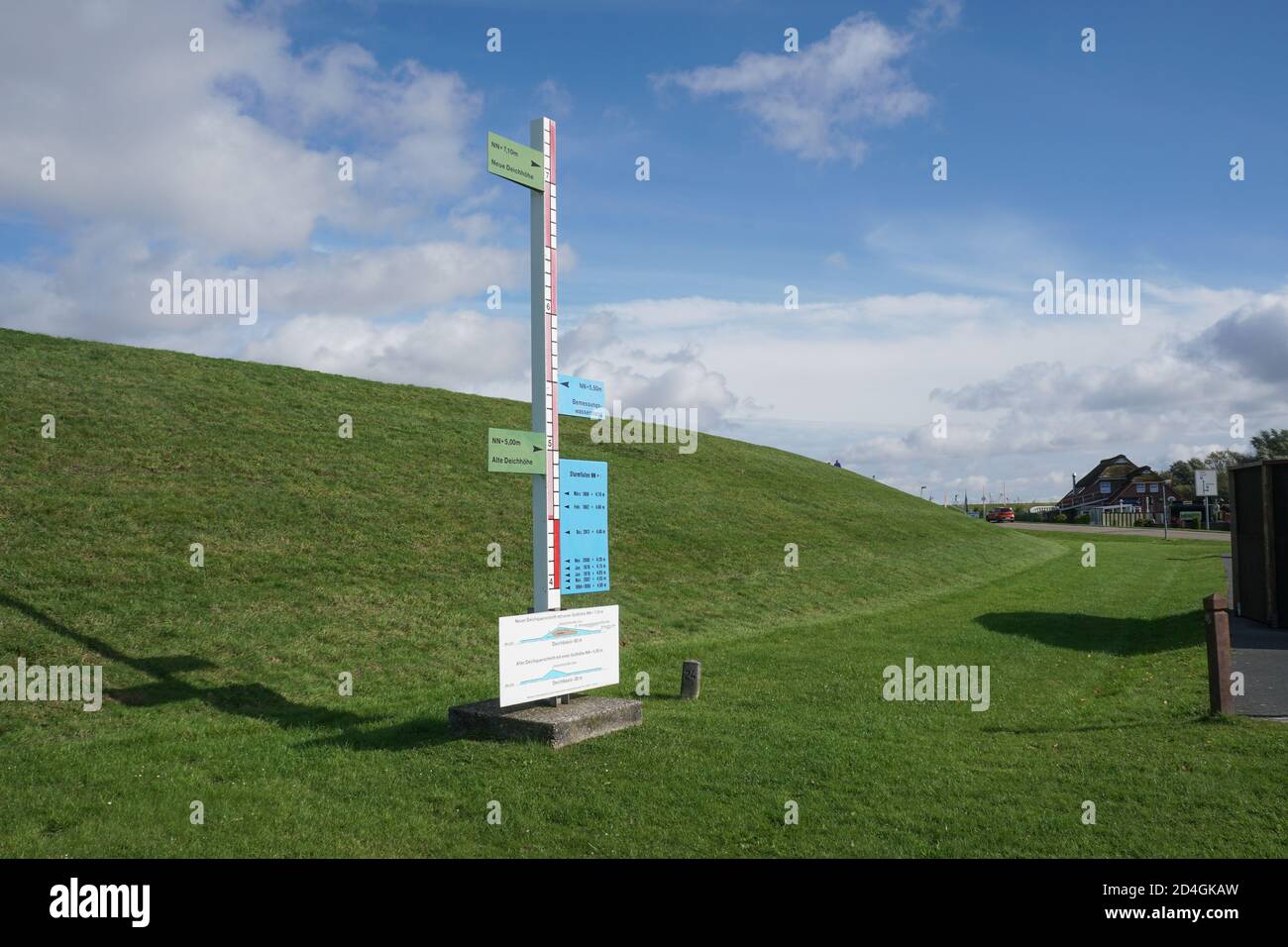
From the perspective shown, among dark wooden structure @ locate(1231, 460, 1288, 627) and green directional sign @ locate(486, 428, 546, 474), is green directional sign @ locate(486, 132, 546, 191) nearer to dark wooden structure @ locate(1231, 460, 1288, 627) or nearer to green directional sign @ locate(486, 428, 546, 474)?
green directional sign @ locate(486, 428, 546, 474)

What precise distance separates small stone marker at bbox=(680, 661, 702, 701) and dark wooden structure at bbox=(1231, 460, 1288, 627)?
47.1 ft

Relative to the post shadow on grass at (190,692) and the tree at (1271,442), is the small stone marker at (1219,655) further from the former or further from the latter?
the tree at (1271,442)

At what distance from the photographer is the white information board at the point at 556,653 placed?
10.7 meters

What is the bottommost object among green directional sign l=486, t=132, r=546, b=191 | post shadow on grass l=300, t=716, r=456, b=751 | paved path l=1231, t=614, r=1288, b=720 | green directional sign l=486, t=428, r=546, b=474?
post shadow on grass l=300, t=716, r=456, b=751

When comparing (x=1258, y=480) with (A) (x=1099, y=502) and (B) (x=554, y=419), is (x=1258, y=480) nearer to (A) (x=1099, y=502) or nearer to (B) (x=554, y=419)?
(B) (x=554, y=419)

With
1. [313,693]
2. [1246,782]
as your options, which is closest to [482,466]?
[313,693]

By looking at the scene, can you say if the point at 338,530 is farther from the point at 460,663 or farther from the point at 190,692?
the point at 190,692

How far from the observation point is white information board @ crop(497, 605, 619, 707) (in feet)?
35.0

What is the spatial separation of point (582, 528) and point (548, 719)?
109 inches

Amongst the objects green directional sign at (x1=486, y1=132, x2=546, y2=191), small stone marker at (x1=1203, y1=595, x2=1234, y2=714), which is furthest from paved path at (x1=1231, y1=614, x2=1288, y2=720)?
green directional sign at (x1=486, y1=132, x2=546, y2=191)
